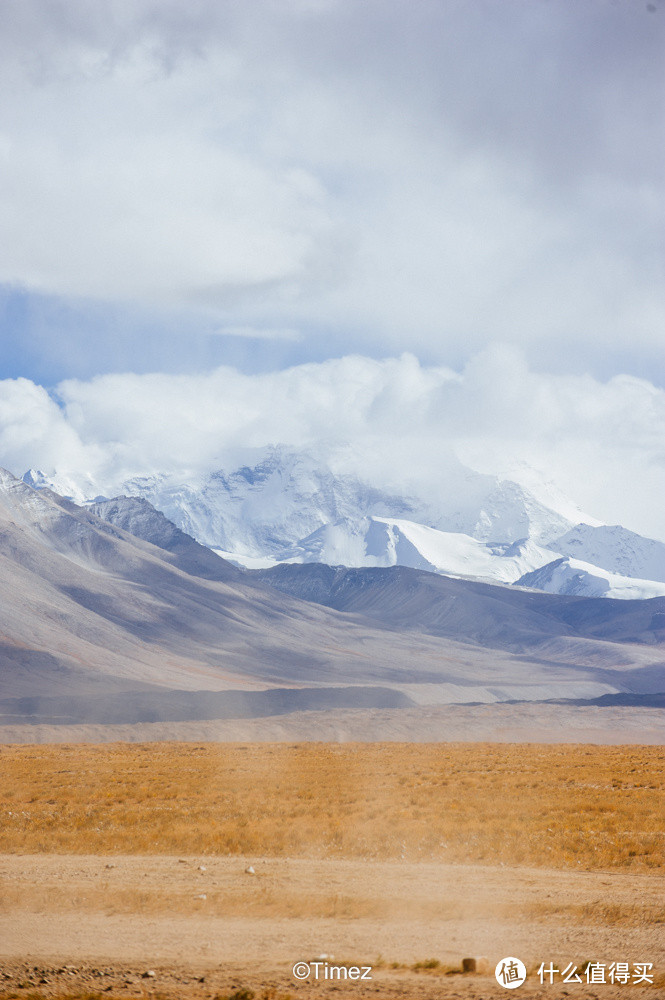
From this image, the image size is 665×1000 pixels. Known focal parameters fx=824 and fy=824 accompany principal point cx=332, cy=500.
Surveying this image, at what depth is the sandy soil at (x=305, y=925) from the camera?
12.9 meters

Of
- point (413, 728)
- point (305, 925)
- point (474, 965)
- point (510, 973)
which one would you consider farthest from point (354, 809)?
point (413, 728)

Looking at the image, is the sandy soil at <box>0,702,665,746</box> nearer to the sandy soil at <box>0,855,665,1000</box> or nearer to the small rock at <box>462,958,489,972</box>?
the sandy soil at <box>0,855,665,1000</box>

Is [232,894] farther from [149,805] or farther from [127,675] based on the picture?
[127,675]

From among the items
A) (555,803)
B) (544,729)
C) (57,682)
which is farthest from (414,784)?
(57,682)

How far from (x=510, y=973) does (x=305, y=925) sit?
13.9ft

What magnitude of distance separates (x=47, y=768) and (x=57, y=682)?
10874 centimetres

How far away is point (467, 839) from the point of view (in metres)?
22.5

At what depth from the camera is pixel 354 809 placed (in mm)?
26344

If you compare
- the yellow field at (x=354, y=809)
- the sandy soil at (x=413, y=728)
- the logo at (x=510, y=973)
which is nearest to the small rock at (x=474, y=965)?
the logo at (x=510, y=973)

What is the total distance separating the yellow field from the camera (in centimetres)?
2188

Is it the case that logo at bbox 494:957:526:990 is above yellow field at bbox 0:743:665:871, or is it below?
below

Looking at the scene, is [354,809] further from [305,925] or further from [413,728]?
[413,728]

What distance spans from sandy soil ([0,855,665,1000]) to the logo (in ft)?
0.51

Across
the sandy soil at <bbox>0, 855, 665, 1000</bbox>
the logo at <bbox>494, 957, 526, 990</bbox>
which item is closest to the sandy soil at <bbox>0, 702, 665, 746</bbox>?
the sandy soil at <bbox>0, 855, 665, 1000</bbox>
